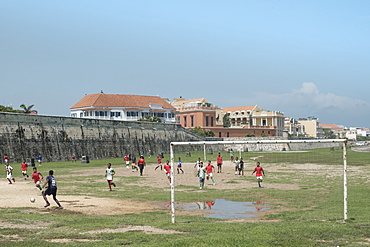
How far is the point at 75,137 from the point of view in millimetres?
63500

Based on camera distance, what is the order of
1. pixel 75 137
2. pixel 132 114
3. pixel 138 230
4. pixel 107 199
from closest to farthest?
1. pixel 138 230
2. pixel 107 199
3. pixel 75 137
4. pixel 132 114

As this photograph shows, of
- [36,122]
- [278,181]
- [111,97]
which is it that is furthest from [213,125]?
[278,181]

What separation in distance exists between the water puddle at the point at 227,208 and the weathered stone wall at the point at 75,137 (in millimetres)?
37618

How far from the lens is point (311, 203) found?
858 inches

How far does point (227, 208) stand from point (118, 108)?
9025 centimetres

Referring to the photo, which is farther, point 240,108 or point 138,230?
point 240,108

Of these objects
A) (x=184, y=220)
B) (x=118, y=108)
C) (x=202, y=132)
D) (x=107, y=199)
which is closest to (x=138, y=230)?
(x=184, y=220)

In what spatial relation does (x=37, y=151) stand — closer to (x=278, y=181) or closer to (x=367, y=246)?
(x=278, y=181)

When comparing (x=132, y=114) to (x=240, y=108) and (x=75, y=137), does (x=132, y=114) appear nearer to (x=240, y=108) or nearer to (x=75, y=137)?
(x=75, y=137)

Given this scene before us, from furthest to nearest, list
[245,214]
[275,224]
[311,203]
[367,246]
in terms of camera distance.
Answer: [311,203] → [245,214] → [275,224] → [367,246]

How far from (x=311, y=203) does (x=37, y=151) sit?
43.1 meters

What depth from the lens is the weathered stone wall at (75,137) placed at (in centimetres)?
5494

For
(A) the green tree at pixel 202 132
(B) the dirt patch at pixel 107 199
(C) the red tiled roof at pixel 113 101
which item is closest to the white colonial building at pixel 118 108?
(C) the red tiled roof at pixel 113 101

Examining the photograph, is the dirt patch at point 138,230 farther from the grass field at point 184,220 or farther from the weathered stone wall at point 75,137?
the weathered stone wall at point 75,137
